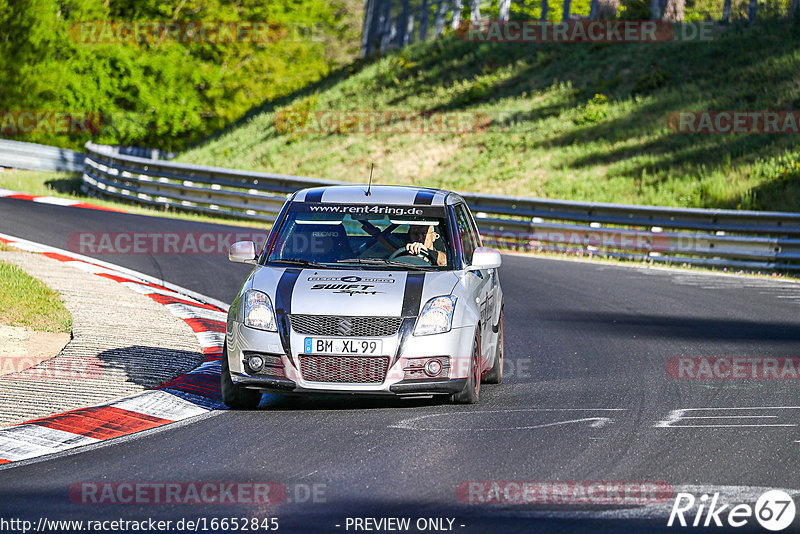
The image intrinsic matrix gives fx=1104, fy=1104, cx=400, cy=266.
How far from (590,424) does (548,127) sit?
97.2ft

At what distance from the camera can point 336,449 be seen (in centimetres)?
693

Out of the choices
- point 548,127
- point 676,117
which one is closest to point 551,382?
point 676,117

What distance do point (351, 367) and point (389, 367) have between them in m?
0.27

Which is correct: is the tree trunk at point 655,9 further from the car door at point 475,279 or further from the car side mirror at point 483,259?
the car side mirror at point 483,259

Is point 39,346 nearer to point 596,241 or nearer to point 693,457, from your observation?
point 693,457

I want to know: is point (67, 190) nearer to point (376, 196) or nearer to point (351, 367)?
point (376, 196)

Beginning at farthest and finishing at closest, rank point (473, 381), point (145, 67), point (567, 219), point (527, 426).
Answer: point (145, 67), point (567, 219), point (473, 381), point (527, 426)

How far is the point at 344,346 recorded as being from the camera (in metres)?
7.84

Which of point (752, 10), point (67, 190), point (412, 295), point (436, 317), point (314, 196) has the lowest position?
point (67, 190)

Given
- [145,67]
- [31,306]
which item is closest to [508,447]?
Answer: [31,306]

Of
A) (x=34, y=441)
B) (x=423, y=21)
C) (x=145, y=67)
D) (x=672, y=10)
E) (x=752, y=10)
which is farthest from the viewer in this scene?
(x=423, y=21)

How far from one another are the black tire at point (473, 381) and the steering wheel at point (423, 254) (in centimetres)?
76

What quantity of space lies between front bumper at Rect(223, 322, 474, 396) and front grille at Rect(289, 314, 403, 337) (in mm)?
54

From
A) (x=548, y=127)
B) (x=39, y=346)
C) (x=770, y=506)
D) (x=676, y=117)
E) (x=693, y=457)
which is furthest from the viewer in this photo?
(x=548, y=127)
